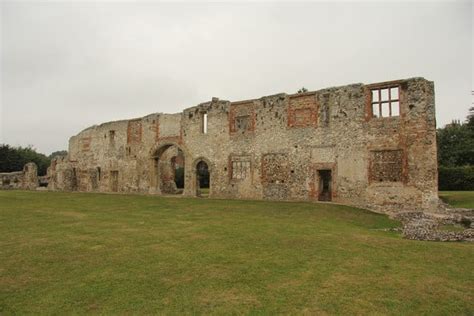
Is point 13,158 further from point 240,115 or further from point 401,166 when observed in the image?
point 401,166

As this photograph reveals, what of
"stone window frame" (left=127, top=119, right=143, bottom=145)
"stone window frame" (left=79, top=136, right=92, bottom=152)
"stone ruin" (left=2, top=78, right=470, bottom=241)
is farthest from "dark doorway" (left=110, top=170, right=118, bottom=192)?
"stone window frame" (left=79, top=136, right=92, bottom=152)

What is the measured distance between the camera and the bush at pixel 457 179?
26.5 m

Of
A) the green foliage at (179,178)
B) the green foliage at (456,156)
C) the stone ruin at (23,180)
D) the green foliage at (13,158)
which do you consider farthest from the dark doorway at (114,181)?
the green foliage at (456,156)

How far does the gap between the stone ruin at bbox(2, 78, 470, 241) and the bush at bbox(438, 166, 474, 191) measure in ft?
36.9

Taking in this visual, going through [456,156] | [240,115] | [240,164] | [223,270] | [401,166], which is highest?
[240,115]

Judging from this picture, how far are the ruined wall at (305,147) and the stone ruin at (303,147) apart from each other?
47 mm

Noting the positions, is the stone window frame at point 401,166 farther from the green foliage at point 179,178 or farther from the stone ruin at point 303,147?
the green foliage at point 179,178

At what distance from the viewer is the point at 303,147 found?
765 inches

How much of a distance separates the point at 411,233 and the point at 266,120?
38.8ft

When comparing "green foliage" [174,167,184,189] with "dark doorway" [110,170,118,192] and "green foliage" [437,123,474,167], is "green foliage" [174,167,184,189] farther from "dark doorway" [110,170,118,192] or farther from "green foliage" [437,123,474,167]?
"green foliage" [437,123,474,167]

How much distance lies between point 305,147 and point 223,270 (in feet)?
45.6

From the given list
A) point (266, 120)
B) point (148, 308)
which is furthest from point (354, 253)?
point (266, 120)

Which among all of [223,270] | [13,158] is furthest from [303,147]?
[13,158]

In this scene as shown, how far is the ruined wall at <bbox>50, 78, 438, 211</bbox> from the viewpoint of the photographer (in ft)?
53.5
